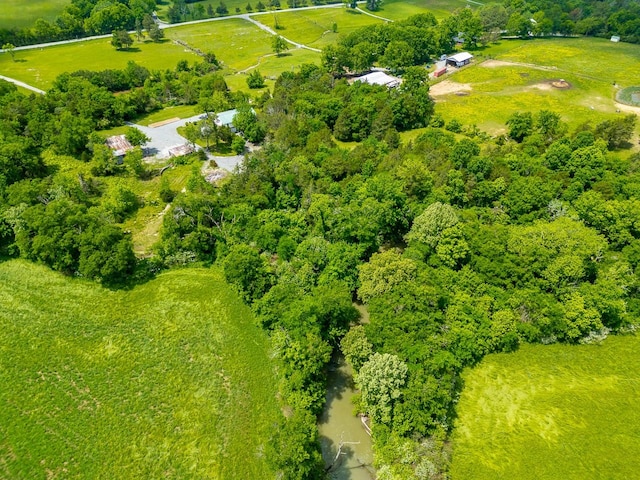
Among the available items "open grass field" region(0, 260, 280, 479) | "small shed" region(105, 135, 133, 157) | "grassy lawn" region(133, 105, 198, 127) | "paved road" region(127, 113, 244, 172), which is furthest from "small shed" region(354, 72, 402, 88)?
"open grass field" region(0, 260, 280, 479)

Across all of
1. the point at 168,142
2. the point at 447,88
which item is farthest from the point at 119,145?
the point at 447,88

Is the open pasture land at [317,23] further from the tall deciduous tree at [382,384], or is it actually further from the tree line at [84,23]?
the tall deciduous tree at [382,384]

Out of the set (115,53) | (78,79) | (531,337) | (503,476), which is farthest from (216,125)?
(115,53)

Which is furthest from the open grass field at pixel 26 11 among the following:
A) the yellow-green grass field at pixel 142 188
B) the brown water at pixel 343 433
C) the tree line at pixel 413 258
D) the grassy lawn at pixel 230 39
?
the brown water at pixel 343 433

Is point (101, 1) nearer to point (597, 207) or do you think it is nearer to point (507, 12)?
point (507, 12)

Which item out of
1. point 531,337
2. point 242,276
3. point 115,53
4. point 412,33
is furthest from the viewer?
point 115,53

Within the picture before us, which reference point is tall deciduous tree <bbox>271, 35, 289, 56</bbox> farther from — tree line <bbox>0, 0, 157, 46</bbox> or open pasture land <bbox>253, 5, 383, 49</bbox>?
tree line <bbox>0, 0, 157, 46</bbox>
